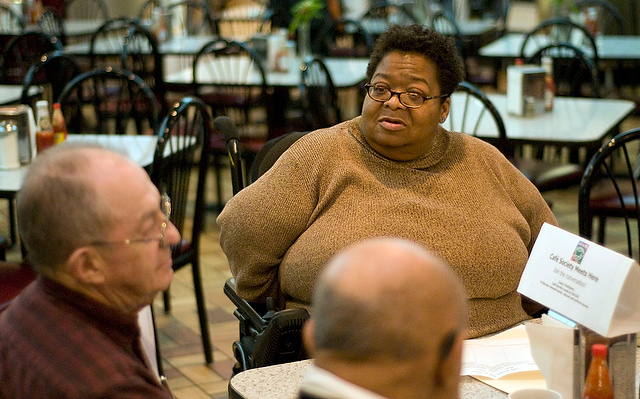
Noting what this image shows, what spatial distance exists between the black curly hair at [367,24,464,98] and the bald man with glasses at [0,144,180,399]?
3.07 feet

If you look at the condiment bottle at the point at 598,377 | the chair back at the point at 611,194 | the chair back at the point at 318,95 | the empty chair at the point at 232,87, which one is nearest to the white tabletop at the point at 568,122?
the chair back at the point at 611,194

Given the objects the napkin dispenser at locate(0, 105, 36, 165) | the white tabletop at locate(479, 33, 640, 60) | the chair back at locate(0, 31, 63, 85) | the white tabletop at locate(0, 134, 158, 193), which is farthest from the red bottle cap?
the chair back at locate(0, 31, 63, 85)

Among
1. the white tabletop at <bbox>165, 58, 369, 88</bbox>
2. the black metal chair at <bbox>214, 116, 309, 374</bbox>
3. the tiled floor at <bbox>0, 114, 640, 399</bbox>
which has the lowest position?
the tiled floor at <bbox>0, 114, 640, 399</bbox>

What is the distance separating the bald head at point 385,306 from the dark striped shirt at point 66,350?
373mm

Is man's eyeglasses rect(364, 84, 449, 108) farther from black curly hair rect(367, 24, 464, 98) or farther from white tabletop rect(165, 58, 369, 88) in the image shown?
white tabletop rect(165, 58, 369, 88)

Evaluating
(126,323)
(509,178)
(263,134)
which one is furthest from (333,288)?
(263,134)

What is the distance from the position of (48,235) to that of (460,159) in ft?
3.56

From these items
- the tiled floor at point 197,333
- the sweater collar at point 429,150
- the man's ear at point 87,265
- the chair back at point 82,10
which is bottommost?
the tiled floor at point 197,333

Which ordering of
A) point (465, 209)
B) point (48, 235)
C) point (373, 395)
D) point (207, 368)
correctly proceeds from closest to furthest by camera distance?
point (373, 395) < point (48, 235) < point (465, 209) < point (207, 368)

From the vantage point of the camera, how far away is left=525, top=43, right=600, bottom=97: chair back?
397cm

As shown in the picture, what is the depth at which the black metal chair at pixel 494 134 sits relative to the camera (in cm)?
299

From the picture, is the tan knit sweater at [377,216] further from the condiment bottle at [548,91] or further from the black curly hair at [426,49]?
the condiment bottle at [548,91]

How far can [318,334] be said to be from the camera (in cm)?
74

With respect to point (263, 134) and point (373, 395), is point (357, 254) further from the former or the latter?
point (263, 134)
